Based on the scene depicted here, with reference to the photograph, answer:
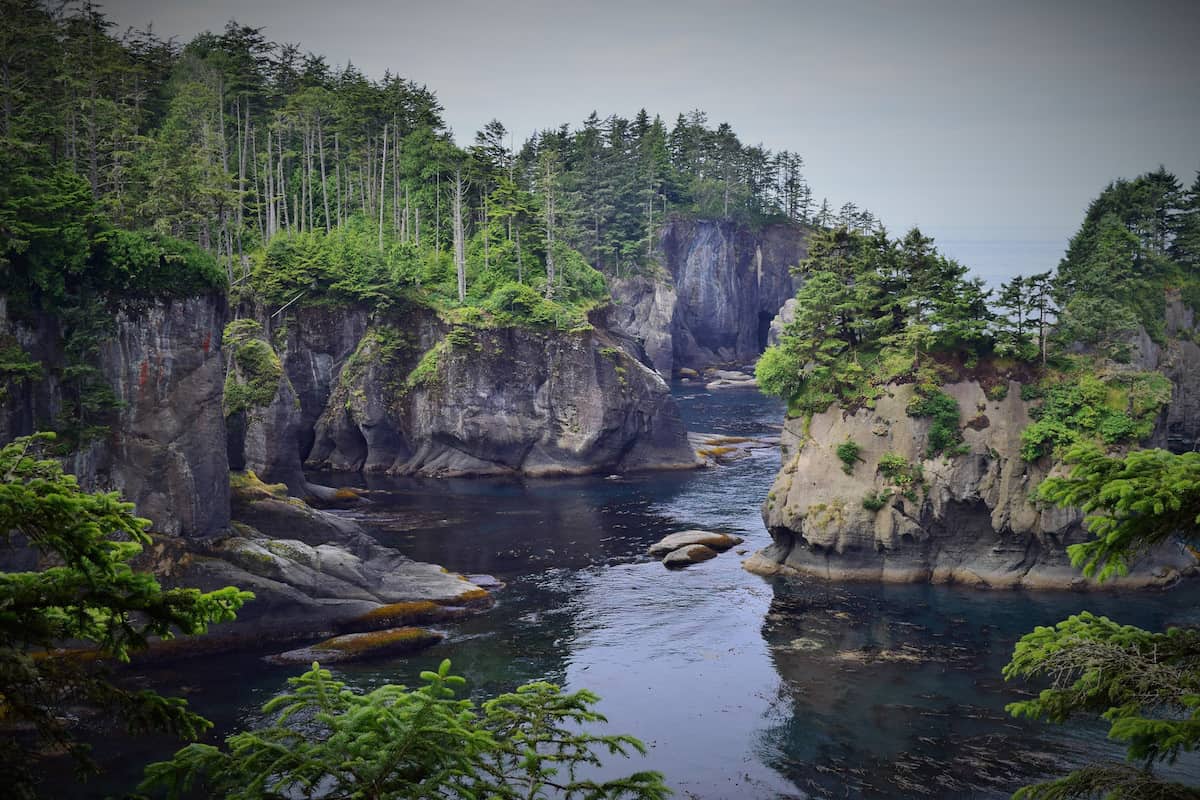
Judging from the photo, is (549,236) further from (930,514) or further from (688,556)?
(930,514)

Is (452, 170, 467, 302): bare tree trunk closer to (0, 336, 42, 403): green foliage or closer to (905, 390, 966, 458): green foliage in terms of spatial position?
(905, 390, 966, 458): green foliage

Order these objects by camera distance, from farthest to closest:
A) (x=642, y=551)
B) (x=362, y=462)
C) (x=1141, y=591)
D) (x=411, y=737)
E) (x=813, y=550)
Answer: (x=362, y=462)
(x=642, y=551)
(x=813, y=550)
(x=1141, y=591)
(x=411, y=737)

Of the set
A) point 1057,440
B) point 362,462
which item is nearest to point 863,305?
point 1057,440

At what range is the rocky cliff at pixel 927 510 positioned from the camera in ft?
158

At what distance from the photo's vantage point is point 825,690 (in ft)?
120

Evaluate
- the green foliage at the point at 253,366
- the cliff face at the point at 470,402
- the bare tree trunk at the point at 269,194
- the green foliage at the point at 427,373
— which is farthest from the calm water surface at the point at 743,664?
the bare tree trunk at the point at 269,194

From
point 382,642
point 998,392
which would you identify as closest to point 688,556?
point 998,392

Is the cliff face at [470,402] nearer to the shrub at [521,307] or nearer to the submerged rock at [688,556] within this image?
the shrub at [521,307]

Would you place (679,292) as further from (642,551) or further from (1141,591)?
(1141,591)

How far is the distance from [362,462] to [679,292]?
6496cm

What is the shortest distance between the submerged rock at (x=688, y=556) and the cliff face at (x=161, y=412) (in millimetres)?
23460

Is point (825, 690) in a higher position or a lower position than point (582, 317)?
lower

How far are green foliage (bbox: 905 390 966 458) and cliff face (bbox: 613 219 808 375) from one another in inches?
2760

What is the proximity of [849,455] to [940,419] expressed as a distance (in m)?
5.27
